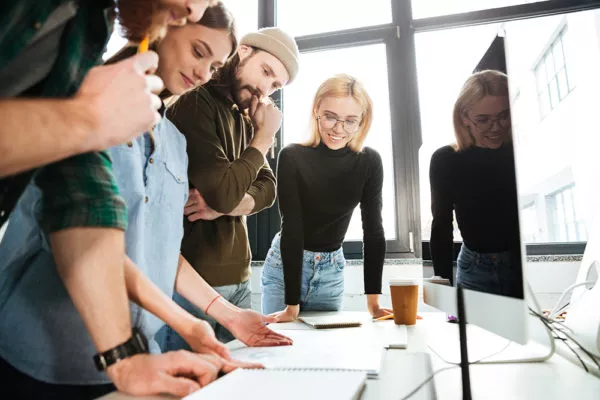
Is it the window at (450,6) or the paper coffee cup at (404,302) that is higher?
the window at (450,6)

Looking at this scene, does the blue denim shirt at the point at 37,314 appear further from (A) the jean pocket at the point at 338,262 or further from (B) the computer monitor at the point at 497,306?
(A) the jean pocket at the point at 338,262

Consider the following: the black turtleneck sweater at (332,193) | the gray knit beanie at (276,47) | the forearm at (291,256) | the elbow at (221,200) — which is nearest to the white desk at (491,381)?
the elbow at (221,200)

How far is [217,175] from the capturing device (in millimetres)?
1030

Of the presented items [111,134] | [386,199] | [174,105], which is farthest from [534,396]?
[386,199]

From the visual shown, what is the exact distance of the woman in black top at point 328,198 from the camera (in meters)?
1.46

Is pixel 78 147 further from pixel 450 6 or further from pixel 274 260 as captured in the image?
pixel 450 6

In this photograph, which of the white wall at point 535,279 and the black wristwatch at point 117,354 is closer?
the black wristwatch at point 117,354

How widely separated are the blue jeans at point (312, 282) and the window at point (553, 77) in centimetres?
218

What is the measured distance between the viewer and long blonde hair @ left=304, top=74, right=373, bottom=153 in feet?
5.14

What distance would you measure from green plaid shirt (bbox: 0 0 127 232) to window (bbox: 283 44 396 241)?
5.53 feet

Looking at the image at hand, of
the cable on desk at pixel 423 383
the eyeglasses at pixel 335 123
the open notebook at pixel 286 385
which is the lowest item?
the cable on desk at pixel 423 383

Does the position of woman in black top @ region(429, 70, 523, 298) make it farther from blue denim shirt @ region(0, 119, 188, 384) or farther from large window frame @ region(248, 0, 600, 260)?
large window frame @ region(248, 0, 600, 260)

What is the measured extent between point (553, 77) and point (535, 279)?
1925 mm

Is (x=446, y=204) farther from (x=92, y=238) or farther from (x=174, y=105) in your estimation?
(x=174, y=105)
